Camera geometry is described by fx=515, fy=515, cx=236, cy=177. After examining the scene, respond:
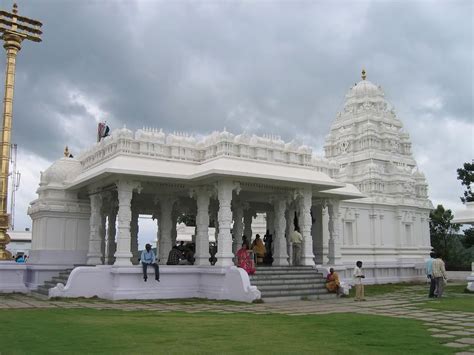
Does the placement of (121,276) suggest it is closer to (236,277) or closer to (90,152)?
(236,277)

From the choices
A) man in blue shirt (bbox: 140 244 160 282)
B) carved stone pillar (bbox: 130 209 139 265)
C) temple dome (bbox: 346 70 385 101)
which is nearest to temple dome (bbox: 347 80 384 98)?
temple dome (bbox: 346 70 385 101)

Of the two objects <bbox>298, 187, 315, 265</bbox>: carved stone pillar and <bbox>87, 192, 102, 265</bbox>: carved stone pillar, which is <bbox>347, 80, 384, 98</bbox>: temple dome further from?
<bbox>87, 192, 102, 265</bbox>: carved stone pillar

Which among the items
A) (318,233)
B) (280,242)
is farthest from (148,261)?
(318,233)

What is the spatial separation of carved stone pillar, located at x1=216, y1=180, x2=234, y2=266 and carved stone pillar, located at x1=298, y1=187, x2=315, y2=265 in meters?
3.31

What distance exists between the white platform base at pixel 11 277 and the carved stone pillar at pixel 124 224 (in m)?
6.03

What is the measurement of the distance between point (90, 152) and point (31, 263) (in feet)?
16.6

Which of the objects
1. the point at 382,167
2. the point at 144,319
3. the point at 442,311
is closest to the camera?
the point at 144,319

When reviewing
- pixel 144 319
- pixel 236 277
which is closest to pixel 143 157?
pixel 236 277

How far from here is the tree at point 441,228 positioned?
1625 inches

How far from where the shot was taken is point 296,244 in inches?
819

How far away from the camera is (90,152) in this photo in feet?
69.4

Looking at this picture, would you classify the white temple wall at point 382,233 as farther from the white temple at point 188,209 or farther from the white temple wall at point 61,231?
the white temple wall at point 61,231

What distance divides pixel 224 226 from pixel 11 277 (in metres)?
9.28

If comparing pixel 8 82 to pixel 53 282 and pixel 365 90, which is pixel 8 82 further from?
pixel 365 90
